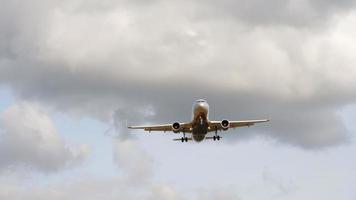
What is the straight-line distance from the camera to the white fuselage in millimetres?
132125

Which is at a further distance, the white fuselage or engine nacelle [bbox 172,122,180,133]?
engine nacelle [bbox 172,122,180,133]

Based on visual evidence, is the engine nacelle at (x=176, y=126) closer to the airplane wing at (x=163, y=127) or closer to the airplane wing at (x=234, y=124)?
the airplane wing at (x=163, y=127)

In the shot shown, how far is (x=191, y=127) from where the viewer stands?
138 metres

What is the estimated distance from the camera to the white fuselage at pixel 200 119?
132125 mm

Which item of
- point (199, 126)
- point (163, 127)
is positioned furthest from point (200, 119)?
Answer: point (163, 127)

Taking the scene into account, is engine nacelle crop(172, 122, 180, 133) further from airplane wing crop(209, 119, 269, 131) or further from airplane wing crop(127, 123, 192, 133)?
airplane wing crop(209, 119, 269, 131)

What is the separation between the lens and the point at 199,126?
136250mm

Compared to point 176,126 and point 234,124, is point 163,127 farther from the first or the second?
point 234,124

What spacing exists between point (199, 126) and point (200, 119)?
2192mm

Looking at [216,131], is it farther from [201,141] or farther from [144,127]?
[144,127]

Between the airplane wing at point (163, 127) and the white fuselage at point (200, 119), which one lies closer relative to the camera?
the white fuselage at point (200, 119)

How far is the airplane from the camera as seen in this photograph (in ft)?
436

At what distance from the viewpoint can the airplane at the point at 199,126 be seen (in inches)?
5226

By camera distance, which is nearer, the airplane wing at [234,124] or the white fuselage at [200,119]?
the white fuselage at [200,119]
